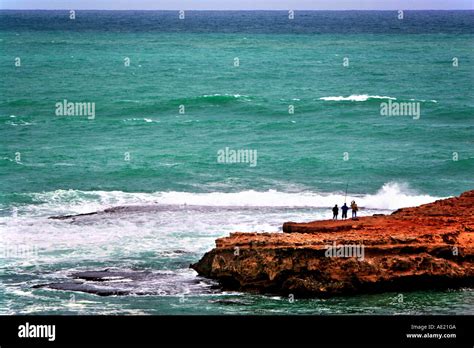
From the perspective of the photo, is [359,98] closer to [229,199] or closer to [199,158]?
[199,158]

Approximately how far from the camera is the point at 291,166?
54531 millimetres

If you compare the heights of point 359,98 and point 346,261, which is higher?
point 359,98

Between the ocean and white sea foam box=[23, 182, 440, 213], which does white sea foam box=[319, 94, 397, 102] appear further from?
white sea foam box=[23, 182, 440, 213]

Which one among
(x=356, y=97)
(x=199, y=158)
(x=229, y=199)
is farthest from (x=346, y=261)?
(x=356, y=97)

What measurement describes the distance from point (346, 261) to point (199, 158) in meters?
28.0

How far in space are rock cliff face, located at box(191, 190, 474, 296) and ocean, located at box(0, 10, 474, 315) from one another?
0.44 metres

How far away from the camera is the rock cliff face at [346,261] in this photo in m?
29.3

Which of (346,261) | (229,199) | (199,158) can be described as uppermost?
(199,158)

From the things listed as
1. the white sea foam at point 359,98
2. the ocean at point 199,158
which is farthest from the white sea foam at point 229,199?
the white sea foam at point 359,98

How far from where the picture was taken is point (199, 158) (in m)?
56.6

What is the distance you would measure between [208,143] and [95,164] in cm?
864

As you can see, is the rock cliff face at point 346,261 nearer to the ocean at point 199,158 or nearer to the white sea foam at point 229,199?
the ocean at point 199,158

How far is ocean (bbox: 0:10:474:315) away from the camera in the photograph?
30656 mm
